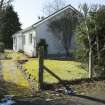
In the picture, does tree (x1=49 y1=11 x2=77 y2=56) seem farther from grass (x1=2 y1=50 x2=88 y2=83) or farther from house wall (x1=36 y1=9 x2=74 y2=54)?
grass (x1=2 y1=50 x2=88 y2=83)

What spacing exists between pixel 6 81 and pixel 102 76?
4.68 m

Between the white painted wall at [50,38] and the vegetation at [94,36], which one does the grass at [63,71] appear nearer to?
the vegetation at [94,36]

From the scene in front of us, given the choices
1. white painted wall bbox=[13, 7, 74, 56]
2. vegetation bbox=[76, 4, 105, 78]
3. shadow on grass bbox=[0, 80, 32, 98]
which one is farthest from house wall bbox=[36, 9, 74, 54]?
shadow on grass bbox=[0, 80, 32, 98]

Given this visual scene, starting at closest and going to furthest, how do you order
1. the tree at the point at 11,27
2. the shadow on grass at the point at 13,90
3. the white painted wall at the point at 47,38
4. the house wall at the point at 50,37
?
the shadow on grass at the point at 13,90
the white painted wall at the point at 47,38
the house wall at the point at 50,37
the tree at the point at 11,27

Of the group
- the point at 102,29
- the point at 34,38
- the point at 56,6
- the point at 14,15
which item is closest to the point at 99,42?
the point at 102,29

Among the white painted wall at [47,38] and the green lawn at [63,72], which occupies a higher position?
the white painted wall at [47,38]

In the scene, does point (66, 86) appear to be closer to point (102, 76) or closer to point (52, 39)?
point (102, 76)

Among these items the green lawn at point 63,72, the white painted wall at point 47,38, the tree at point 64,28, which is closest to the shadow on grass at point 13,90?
the green lawn at point 63,72

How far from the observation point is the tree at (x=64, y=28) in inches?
1375

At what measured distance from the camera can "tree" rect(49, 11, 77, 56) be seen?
34.9 m

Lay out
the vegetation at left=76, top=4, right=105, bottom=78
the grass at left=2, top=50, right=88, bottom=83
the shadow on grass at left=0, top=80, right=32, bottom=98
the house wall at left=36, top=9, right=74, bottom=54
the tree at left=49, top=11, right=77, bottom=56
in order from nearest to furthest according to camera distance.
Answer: the shadow on grass at left=0, top=80, right=32, bottom=98
the vegetation at left=76, top=4, right=105, bottom=78
the grass at left=2, top=50, right=88, bottom=83
the house wall at left=36, top=9, right=74, bottom=54
the tree at left=49, top=11, right=77, bottom=56

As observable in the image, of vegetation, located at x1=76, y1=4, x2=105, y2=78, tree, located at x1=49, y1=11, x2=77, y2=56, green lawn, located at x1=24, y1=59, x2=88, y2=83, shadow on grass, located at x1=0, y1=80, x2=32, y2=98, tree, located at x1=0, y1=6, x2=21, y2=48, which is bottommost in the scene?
shadow on grass, located at x1=0, y1=80, x2=32, y2=98

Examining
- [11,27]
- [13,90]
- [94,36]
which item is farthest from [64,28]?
[11,27]

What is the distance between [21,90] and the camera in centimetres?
1279
